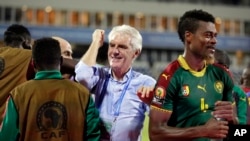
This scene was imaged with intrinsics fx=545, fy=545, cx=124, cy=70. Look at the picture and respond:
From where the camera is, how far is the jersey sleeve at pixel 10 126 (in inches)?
126

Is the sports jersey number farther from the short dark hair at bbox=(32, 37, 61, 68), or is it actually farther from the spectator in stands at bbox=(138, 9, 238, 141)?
the short dark hair at bbox=(32, 37, 61, 68)

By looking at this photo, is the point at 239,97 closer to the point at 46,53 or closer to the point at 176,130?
the point at 176,130

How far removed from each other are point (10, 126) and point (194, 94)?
1.10 meters

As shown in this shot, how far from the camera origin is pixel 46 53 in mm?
3305

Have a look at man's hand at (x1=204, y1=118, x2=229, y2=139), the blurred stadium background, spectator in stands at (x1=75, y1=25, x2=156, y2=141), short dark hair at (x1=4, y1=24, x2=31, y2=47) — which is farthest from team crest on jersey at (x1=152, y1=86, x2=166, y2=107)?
the blurred stadium background

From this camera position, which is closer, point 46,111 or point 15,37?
point 46,111

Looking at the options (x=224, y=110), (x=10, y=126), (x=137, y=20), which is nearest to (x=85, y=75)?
(x=10, y=126)

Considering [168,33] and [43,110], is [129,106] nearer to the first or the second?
[43,110]

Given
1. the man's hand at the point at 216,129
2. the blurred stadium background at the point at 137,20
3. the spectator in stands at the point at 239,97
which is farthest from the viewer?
the blurred stadium background at the point at 137,20

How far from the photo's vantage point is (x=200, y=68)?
3326mm

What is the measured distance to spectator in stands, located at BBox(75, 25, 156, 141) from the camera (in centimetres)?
370

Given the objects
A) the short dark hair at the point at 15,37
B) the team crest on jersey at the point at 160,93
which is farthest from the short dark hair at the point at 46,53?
the short dark hair at the point at 15,37

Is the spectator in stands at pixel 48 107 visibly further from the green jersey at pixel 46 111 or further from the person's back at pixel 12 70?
the person's back at pixel 12 70

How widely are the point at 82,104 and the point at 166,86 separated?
54cm
